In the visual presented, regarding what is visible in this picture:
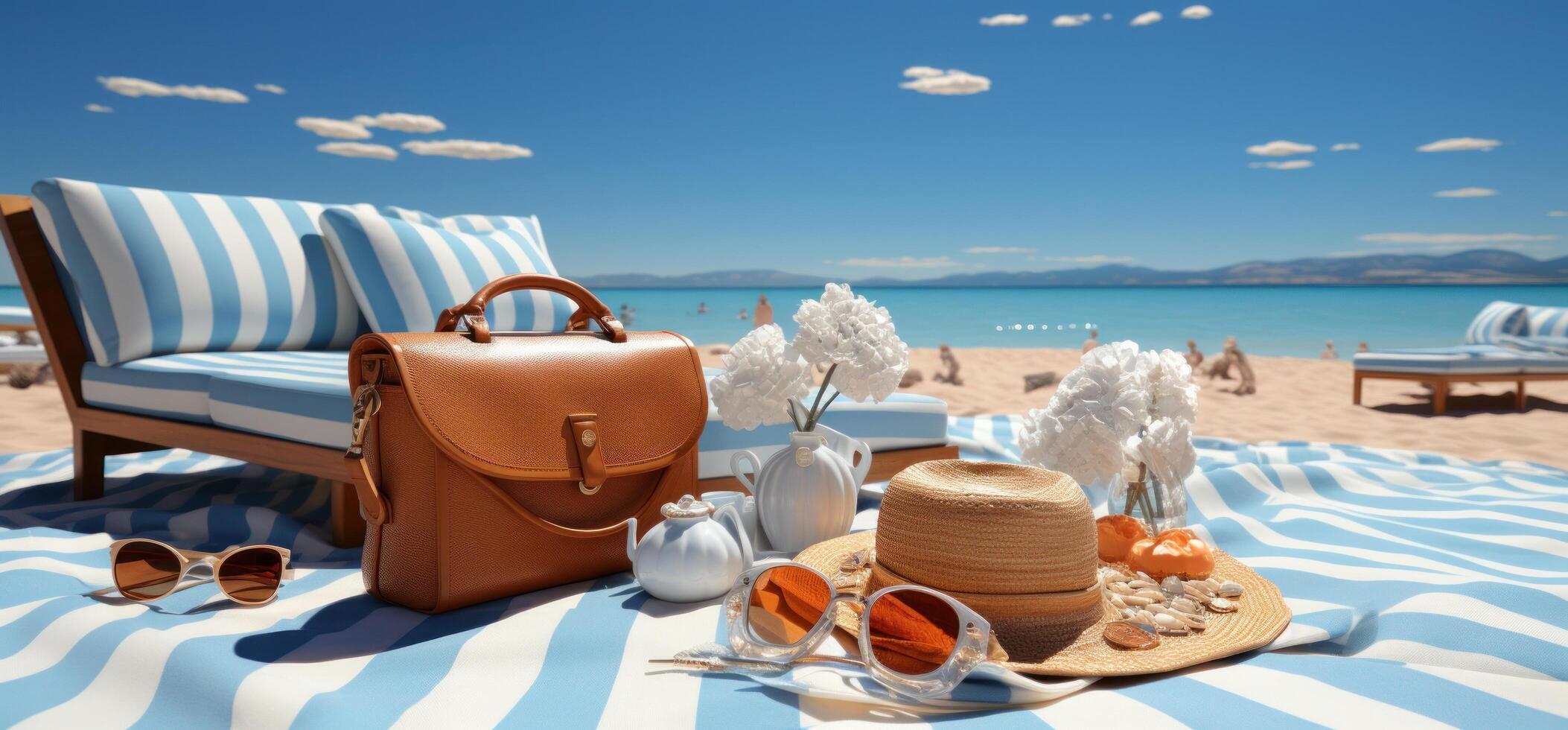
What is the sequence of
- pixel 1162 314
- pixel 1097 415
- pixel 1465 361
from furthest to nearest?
pixel 1162 314 < pixel 1465 361 < pixel 1097 415

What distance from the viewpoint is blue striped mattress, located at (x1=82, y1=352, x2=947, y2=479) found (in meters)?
1.93

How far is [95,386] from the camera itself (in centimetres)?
254

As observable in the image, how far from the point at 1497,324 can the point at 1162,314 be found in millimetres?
20310

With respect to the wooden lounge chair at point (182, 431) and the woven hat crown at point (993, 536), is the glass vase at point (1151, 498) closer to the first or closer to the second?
the woven hat crown at point (993, 536)

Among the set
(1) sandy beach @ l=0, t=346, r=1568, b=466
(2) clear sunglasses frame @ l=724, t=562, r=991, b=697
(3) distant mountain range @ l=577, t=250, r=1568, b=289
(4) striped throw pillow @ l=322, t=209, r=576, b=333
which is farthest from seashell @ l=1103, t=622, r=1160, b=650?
(3) distant mountain range @ l=577, t=250, r=1568, b=289

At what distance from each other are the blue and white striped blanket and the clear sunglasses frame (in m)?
0.05

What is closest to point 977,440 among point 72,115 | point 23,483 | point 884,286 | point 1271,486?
point 1271,486

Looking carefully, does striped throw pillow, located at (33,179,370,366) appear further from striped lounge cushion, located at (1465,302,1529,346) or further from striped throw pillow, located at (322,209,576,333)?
striped lounge cushion, located at (1465,302,1529,346)

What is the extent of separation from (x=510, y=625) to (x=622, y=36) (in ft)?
81.5

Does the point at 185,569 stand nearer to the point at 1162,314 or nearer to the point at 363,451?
the point at 363,451

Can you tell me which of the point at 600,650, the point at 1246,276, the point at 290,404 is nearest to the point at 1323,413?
the point at 600,650

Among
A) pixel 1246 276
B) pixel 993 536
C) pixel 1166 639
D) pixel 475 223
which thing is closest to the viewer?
pixel 993 536

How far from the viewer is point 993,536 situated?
106cm

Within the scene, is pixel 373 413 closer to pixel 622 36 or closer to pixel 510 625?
pixel 510 625
